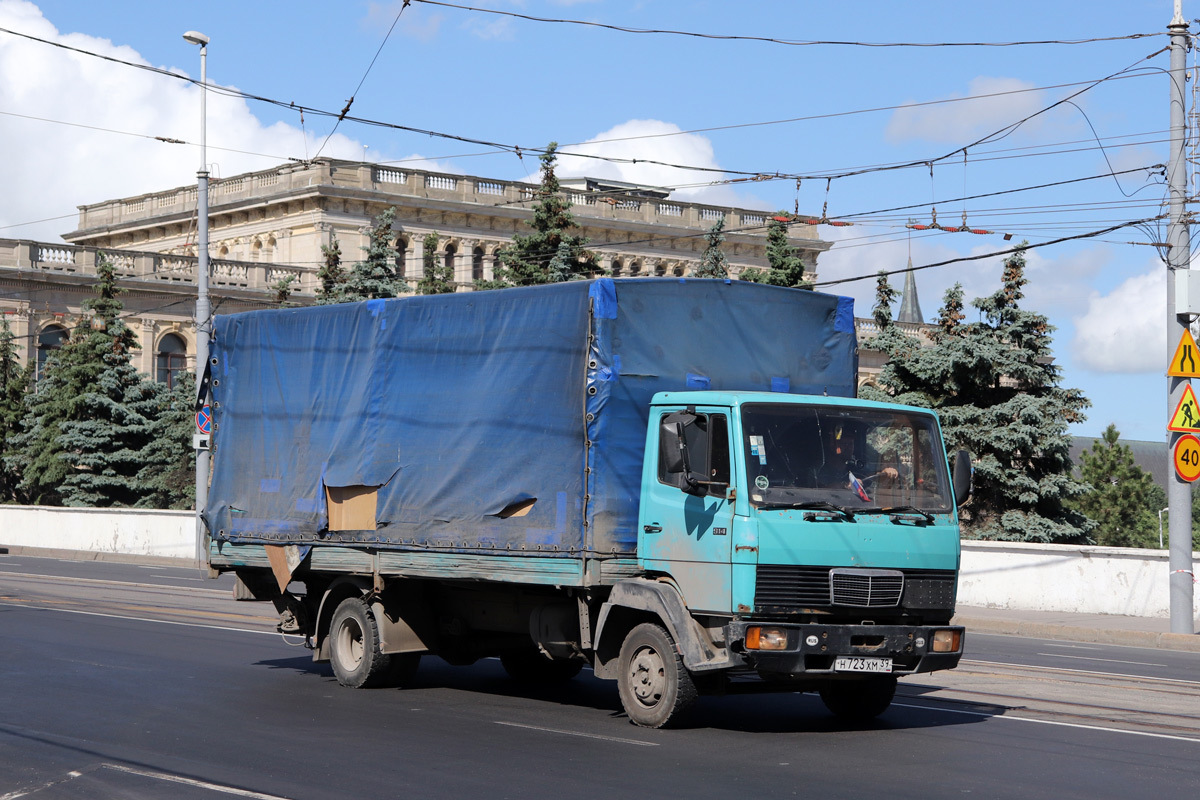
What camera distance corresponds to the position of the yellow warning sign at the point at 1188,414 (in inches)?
842

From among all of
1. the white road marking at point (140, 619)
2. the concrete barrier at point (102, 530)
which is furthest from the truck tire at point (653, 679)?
the concrete barrier at point (102, 530)

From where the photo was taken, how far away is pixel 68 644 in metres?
16.8

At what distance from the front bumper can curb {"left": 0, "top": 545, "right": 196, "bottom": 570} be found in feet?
99.0

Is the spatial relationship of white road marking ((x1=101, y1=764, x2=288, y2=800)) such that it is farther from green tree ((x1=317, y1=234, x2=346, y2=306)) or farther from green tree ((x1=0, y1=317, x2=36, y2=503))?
green tree ((x1=0, y1=317, x2=36, y2=503))

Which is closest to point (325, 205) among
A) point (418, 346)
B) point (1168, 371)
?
point (1168, 371)

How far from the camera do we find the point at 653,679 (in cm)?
1089

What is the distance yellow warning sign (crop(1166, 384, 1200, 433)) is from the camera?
2138cm

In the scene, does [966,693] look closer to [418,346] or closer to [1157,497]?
[418,346]

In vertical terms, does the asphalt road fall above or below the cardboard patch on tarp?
below

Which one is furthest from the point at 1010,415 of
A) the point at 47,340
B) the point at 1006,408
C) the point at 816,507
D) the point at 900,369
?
the point at 47,340

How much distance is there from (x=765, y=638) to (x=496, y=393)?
3.22 m

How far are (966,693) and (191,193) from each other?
67476 millimetres

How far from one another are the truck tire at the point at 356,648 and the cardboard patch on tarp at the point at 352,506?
0.70m

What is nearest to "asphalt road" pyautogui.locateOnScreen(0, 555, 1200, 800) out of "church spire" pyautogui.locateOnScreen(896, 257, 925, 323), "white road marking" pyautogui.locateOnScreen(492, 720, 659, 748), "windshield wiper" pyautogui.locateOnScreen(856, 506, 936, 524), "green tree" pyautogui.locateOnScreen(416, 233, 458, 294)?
"white road marking" pyautogui.locateOnScreen(492, 720, 659, 748)
